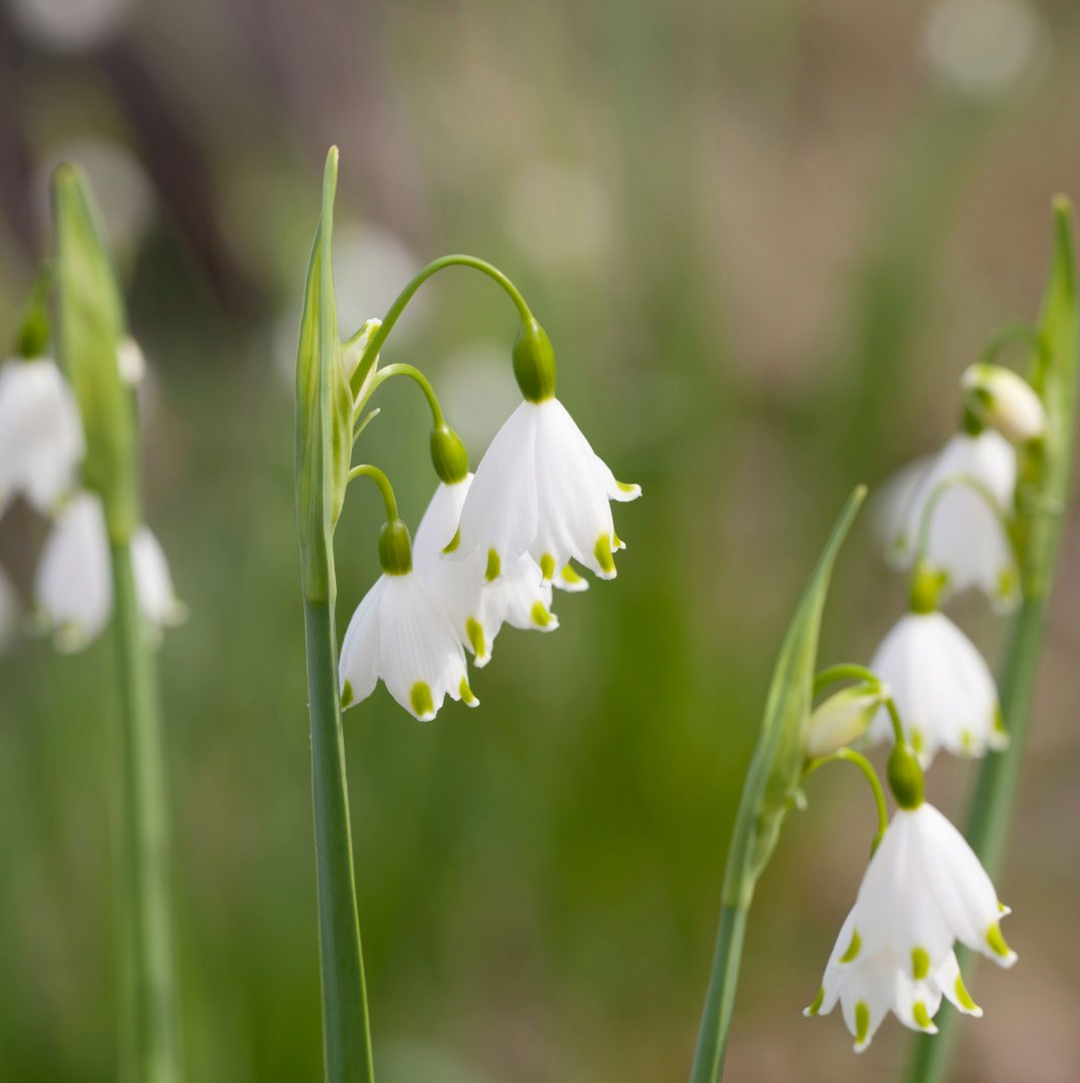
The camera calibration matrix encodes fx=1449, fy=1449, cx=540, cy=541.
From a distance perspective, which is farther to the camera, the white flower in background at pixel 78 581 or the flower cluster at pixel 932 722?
the white flower in background at pixel 78 581

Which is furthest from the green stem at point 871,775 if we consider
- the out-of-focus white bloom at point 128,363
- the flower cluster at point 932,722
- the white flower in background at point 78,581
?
the white flower in background at point 78,581

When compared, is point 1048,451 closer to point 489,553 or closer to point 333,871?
point 489,553

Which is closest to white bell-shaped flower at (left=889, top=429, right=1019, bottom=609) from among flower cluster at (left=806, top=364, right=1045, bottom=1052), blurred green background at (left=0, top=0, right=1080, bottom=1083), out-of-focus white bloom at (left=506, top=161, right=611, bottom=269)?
flower cluster at (left=806, top=364, right=1045, bottom=1052)

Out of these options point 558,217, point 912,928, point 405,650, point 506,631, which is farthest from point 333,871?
point 558,217

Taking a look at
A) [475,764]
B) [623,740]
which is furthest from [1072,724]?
[475,764]

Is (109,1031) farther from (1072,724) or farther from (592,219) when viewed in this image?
(1072,724)

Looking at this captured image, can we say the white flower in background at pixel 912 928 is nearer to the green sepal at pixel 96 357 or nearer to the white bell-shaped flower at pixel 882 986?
the white bell-shaped flower at pixel 882 986
